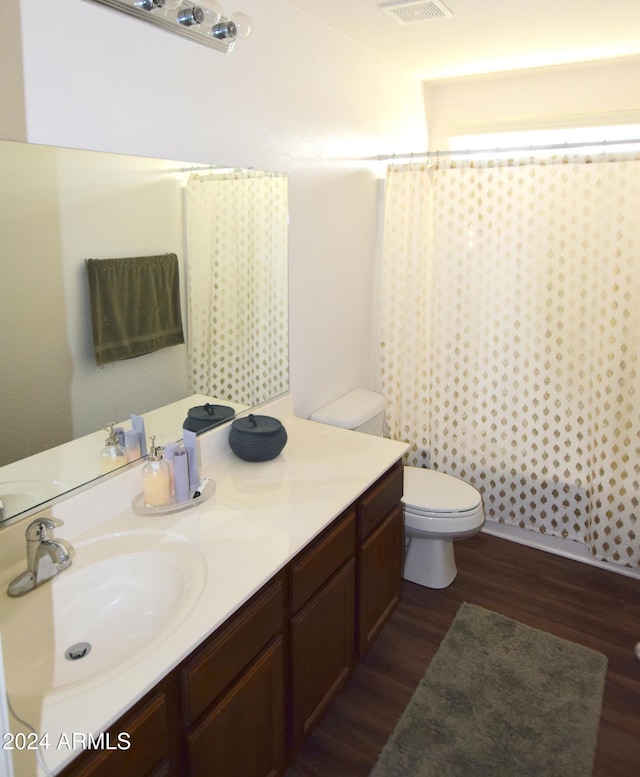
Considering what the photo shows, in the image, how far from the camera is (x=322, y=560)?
182cm

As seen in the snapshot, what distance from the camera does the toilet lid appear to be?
268 cm

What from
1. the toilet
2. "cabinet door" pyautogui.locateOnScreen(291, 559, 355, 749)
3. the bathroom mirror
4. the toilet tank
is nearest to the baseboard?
the toilet

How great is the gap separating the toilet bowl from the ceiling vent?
6.35 ft

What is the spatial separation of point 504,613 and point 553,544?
0.67 metres

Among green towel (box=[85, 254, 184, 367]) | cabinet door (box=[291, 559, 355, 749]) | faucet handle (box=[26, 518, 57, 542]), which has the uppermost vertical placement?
green towel (box=[85, 254, 184, 367])

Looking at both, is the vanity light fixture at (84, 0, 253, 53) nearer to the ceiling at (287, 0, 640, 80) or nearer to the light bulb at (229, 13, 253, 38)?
the light bulb at (229, 13, 253, 38)

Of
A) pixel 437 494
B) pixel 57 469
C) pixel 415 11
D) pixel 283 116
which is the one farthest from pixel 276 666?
pixel 415 11

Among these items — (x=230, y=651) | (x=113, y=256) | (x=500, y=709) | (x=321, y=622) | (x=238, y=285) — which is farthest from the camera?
(x=238, y=285)

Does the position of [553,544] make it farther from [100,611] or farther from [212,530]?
[100,611]

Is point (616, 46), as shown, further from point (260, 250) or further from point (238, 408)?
point (238, 408)

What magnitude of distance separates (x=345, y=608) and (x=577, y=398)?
1.60 m

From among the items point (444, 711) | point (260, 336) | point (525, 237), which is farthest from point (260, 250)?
point (444, 711)

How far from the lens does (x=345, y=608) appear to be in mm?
2031

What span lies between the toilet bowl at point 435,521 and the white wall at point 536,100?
196cm
